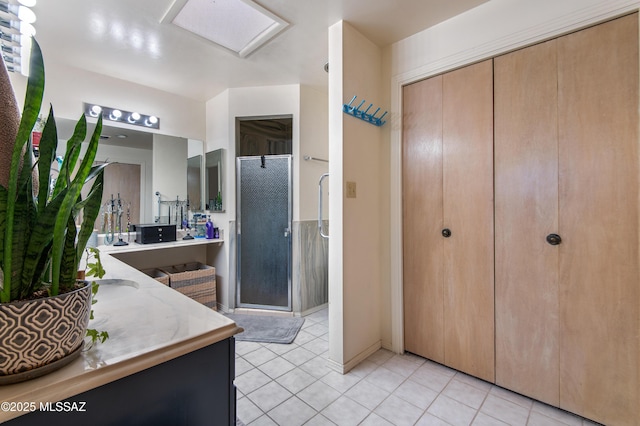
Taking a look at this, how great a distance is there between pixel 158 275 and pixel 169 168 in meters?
1.18

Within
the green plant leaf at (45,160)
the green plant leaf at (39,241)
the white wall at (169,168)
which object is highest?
the white wall at (169,168)

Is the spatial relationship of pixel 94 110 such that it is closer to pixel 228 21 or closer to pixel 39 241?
pixel 228 21

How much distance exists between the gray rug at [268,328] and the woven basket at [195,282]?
337 mm

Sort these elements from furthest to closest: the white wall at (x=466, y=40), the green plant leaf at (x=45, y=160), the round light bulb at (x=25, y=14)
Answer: the round light bulb at (x=25, y=14)
the white wall at (x=466, y=40)
the green plant leaf at (x=45, y=160)

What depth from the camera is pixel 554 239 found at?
157cm

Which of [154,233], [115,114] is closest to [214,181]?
[154,233]

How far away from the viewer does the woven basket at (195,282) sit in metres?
2.74

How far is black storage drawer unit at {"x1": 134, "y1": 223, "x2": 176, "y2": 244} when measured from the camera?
2699 millimetres

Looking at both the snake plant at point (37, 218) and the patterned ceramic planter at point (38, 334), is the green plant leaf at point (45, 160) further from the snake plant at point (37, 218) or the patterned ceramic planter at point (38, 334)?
the patterned ceramic planter at point (38, 334)

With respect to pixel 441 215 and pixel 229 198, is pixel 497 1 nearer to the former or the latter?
pixel 441 215

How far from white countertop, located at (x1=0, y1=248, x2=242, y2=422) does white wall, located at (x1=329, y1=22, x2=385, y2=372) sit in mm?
1159

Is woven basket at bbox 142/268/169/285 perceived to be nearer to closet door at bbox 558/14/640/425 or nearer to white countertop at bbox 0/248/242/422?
white countertop at bbox 0/248/242/422

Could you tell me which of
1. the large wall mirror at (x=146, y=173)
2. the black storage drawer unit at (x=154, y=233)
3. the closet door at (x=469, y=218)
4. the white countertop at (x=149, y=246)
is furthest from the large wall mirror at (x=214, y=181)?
the closet door at (x=469, y=218)

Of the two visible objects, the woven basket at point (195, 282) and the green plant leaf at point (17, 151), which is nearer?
the green plant leaf at point (17, 151)
